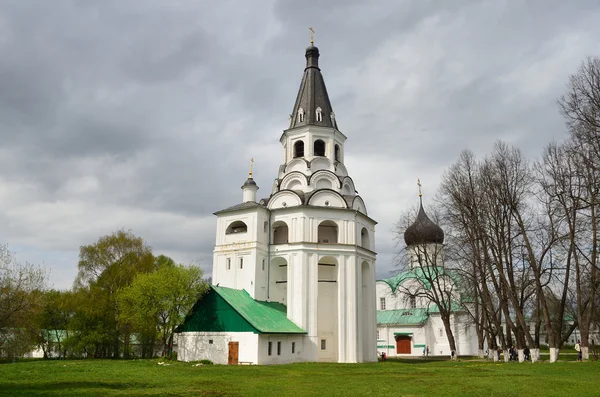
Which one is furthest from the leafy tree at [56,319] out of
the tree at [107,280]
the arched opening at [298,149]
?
the arched opening at [298,149]

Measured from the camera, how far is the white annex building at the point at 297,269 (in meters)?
30.8

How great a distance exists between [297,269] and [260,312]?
390 centimetres

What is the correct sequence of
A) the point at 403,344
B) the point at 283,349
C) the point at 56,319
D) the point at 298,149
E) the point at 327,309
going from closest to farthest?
1. the point at 283,349
2. the point at 327,309
3. the point at 298,149
4. the point at 56,319
5. the point at 403,344

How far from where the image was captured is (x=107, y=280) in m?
40.4

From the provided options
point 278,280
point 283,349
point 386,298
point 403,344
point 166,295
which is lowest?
point 403,344

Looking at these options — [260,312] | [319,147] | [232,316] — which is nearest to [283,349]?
[260,312]

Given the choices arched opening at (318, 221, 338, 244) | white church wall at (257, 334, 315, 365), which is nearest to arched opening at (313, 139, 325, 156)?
arched opening at (318, 221, 338, 244)

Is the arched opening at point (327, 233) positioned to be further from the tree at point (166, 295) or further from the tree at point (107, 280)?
the tree at point (107, 280)

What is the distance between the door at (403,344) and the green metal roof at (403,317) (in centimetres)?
148

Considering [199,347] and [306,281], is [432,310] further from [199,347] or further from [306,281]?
[199,347]

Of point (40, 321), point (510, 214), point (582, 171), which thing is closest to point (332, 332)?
point (510, 214)

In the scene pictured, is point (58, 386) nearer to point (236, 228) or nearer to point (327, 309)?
point (327, 309)

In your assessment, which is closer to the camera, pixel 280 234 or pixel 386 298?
pixel 280 234

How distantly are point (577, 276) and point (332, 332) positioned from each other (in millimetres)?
15612
